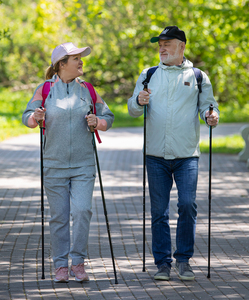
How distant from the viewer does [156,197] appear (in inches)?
183

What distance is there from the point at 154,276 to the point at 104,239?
1461mm

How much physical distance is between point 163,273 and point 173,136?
48.7 inches

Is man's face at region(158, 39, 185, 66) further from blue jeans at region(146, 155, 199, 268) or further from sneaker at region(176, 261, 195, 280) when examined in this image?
sneaker at region(176, 261, 195, 280)

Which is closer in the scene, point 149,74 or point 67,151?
point 67,151

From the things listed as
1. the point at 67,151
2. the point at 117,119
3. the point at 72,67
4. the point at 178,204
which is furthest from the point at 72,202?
the point at 117,119

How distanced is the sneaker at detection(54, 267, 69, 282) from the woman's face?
169 cm

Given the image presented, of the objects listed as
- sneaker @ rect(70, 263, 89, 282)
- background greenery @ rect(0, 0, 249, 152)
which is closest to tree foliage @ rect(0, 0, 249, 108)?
background greenery @ rect(0, 0, 249, 152)

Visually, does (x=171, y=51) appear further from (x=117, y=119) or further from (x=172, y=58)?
(x=117, y=119)

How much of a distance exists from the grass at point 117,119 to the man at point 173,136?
934 cm

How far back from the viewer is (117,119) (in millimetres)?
22641

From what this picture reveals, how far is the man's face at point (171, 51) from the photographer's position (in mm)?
4574

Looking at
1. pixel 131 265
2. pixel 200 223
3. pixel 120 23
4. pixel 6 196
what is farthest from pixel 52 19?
pixel 131 265

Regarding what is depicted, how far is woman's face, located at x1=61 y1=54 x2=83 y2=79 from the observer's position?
14.6 ft

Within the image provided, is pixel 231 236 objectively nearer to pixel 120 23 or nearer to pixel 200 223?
pixel 200 223
